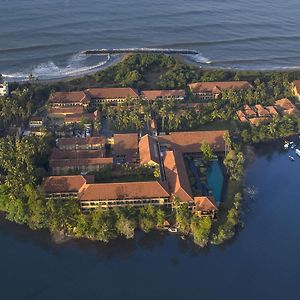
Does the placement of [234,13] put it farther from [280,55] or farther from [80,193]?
[80,193]

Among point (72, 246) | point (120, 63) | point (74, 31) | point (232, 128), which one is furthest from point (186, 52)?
point (72, 246)

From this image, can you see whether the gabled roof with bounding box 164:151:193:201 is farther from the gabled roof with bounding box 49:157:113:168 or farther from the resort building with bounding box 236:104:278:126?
the resort building with bounding box 236:104:278:126

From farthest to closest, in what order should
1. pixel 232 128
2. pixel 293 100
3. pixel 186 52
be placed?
1. pixel 186 52
2. pixel 293 100
3. pixel 232 128

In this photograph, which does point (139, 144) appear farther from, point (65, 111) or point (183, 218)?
point (183, 218)

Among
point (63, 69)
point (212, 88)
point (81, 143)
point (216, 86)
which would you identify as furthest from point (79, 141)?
point (63, 69)

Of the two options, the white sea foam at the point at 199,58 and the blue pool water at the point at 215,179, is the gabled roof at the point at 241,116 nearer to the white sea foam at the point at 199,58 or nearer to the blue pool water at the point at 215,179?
the blue pool water at the point at 215,179
